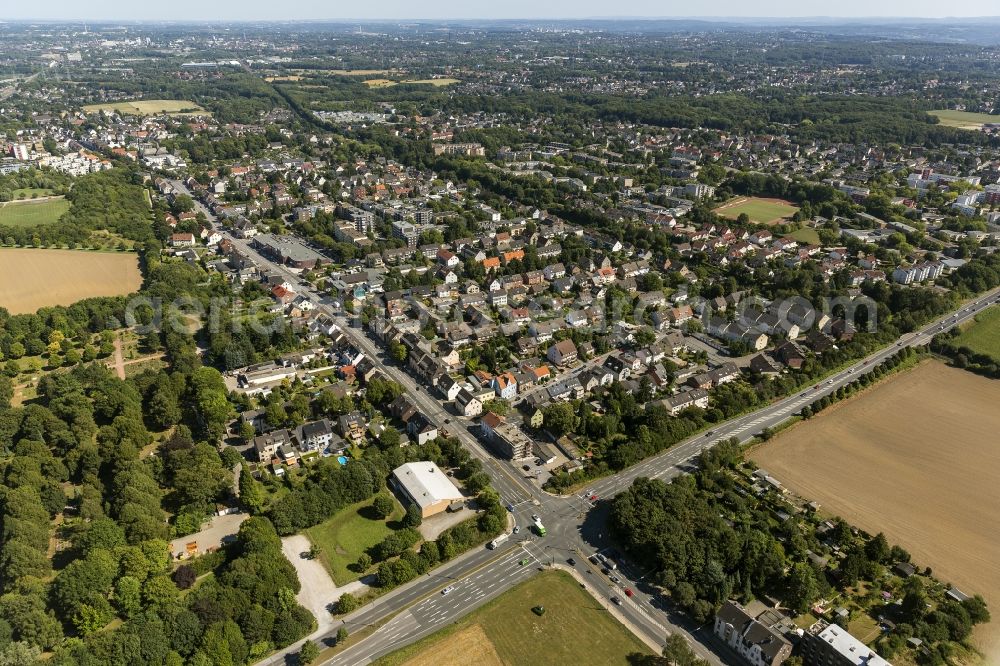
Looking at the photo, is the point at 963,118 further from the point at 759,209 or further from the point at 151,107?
the point at 151,107

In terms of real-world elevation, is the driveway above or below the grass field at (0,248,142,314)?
below

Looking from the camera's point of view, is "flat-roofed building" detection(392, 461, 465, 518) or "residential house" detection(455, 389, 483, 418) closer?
"flat-roofed building" detection(392, 461, 465, 518)

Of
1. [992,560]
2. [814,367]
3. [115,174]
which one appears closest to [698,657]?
[992,560]

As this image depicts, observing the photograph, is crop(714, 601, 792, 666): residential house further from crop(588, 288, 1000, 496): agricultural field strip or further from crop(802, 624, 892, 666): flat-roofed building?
crop(588, 288, 1000, 496): agricultural field strip

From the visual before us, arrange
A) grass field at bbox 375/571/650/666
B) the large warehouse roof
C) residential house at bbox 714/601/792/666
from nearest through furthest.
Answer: residential house at bbox 714/601/792/666 → grass field at bbox 375/571/650/666 → the large warehouse roof

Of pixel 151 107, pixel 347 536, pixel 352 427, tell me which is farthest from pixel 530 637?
pixel 151 107

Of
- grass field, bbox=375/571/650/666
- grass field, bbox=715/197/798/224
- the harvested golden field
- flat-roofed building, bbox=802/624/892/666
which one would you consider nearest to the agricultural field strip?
the harvested golden field
